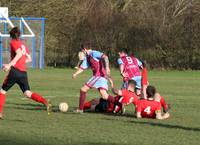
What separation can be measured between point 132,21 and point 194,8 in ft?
15.6

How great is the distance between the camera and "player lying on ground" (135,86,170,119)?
1366 cm

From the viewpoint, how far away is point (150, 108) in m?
13.6

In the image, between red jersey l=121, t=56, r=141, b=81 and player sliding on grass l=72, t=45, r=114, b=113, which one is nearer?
player sliding on grass l=72, t=45, r=114, b=113

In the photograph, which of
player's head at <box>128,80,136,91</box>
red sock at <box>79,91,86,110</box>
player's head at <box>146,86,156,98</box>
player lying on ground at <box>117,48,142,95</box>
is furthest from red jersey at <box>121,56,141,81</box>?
player's head at <box>146,86,156,98</box>

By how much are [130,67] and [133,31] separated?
2727 cm

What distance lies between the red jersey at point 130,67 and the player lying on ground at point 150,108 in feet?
6.42

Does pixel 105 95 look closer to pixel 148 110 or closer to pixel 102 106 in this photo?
pixel 102 106

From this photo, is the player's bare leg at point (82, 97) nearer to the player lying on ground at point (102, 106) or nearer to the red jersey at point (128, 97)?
the player lying on ground at point (102, 106)

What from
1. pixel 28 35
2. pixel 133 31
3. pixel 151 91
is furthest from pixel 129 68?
pixel 133 31

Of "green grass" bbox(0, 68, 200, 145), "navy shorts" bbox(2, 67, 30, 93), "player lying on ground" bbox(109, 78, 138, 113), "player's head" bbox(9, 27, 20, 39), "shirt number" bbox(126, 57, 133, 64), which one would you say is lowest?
"green grass" bbox(0, 68, 200, 145)

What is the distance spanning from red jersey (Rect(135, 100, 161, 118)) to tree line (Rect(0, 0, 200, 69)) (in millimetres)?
27023

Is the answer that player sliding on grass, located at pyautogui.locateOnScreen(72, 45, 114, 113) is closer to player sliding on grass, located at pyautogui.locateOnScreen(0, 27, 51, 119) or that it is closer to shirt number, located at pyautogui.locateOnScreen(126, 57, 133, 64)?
shirt number, located at pyautogui.locateOnScreen(126, 57, 133, 64)

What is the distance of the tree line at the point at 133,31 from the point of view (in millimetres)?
41688

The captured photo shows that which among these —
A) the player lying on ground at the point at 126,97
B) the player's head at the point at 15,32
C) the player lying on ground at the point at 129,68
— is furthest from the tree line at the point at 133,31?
the player's head at the point at 15,32
